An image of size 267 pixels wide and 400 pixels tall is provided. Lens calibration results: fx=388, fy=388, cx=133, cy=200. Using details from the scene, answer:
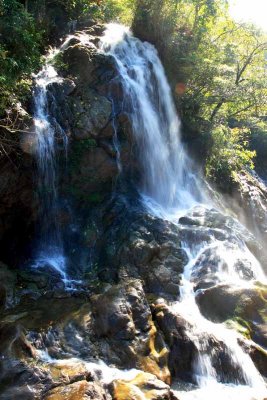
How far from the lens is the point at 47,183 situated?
1162cm

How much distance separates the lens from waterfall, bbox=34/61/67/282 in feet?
36.4

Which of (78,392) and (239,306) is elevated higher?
(239,306)

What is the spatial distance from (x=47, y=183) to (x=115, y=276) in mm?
3475

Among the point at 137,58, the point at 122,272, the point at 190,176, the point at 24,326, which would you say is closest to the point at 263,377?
the point at 122,272

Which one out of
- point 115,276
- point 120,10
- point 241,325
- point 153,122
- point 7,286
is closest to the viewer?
point 241,325

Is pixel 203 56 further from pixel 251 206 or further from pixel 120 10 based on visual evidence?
pixel 251 206

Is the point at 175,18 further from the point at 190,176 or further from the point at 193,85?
the point at 190,176

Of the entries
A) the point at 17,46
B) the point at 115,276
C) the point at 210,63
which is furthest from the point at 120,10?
the point at 115,276

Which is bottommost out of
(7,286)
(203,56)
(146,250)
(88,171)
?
(7,286)

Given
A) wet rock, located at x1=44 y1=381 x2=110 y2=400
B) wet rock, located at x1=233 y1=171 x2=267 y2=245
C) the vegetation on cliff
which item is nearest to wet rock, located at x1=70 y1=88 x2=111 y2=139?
the vegetation on cliff

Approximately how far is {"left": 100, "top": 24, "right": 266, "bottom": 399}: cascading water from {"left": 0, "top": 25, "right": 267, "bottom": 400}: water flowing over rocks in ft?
0.19

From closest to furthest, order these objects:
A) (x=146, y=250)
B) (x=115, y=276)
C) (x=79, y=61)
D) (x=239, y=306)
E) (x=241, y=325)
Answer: (x=241, y=325)
(x=239, y=306)
(x=115, y=276)
(x=146, y=250)
(x=79, y=61)

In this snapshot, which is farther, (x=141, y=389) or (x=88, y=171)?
(x=88, y=171)

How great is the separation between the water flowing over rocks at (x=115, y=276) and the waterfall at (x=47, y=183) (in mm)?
182
